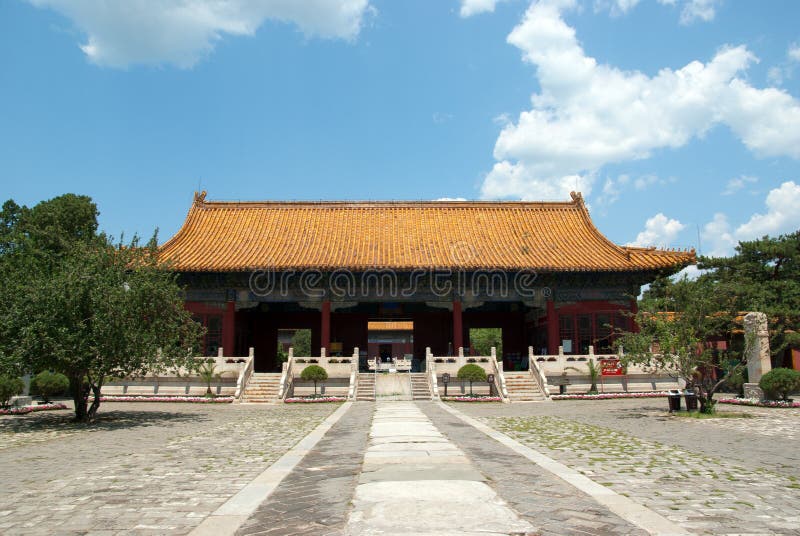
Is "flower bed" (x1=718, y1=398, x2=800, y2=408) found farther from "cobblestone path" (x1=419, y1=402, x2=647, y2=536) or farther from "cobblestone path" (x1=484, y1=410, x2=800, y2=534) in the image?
"cobblestone path" (x1=419, y1=402, x2=647, y2=536)

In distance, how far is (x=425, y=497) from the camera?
4.81 meters

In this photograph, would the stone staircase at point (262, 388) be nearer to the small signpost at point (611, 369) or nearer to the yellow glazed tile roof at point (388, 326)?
the small signpost at point (611, 369)

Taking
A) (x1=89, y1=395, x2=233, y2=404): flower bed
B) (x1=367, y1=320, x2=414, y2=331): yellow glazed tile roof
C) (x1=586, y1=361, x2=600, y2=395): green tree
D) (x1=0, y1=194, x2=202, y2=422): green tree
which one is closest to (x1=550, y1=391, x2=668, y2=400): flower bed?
(x1=586, y1=361, x2=600, y2=395): green tree

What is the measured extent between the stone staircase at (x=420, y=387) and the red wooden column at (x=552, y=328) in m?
5.92

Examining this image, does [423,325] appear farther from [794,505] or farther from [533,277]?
[794,505]

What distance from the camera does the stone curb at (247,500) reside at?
4.29m

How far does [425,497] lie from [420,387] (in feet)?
56.5

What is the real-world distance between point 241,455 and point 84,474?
206 centimetres

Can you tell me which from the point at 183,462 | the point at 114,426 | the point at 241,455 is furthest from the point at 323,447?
the point at 114,426

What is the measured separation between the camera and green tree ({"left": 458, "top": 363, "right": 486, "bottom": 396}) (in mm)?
21234

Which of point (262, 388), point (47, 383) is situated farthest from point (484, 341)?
point (47, 383)

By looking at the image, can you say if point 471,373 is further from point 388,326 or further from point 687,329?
point 388,326

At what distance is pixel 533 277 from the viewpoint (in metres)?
25.0

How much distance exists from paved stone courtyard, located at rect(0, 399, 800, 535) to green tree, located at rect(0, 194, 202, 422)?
4.94 feet
